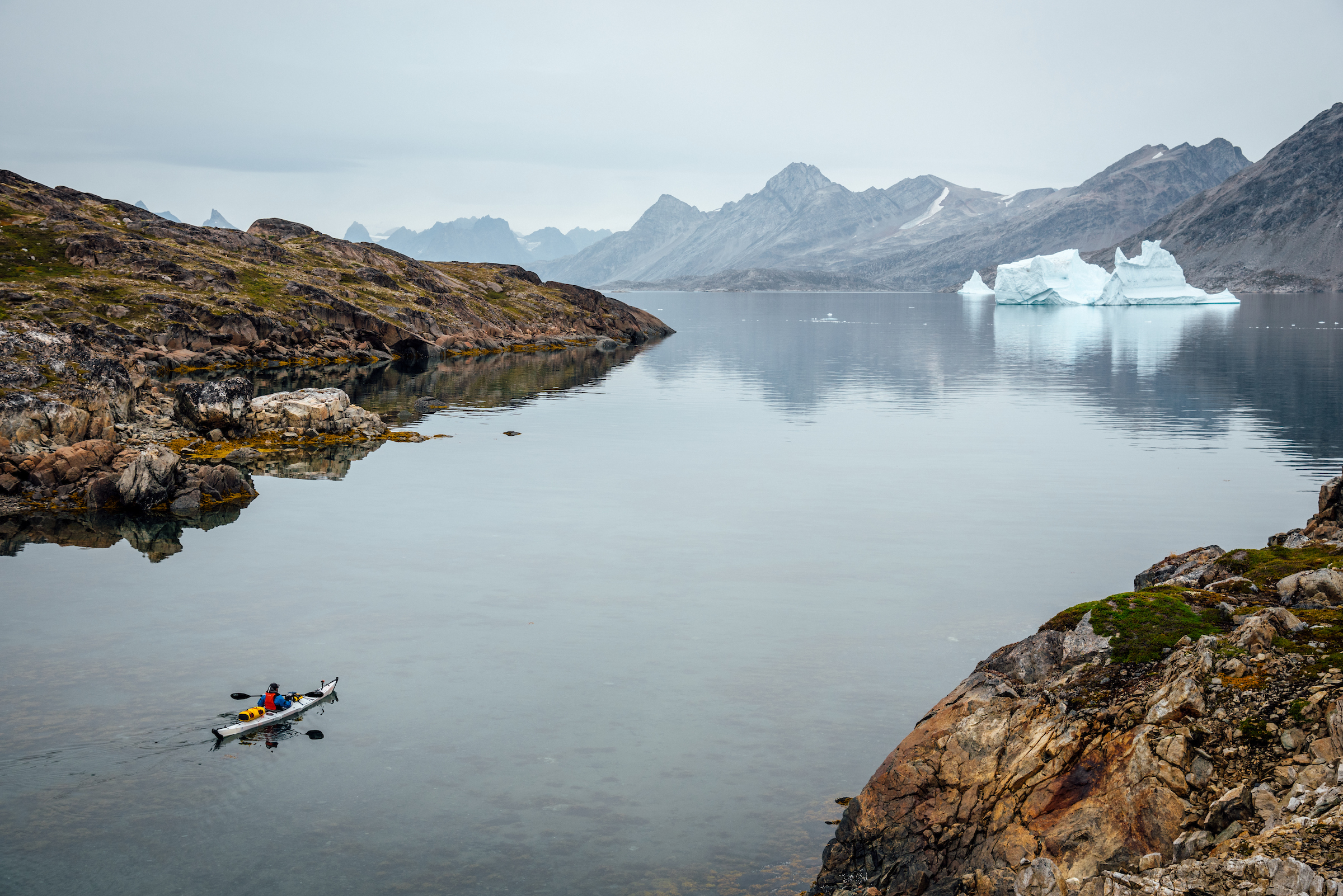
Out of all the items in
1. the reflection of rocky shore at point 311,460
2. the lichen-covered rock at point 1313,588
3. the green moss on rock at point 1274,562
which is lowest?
the reflection of rocky shore at point 311,460

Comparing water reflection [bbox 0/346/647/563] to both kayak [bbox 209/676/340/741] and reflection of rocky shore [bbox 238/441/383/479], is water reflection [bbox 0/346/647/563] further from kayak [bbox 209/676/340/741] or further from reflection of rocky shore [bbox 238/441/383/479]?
kayak [bbox 209/676/340/741]

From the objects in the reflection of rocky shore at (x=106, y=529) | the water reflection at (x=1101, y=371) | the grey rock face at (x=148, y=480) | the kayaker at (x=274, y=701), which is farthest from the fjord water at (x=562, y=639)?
the water reflection at (x=1101, y=371)

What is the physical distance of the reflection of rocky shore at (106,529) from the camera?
4003 centimetres

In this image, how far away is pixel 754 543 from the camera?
3931cm

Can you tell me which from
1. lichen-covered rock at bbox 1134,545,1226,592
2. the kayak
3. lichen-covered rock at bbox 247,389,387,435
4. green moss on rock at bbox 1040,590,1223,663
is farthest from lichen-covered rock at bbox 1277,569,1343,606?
lichen-covered rock at bbox 247,389,387,435

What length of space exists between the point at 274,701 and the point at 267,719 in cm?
46

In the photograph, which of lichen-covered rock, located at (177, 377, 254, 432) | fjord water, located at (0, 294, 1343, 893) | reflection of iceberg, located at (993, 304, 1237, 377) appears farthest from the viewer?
Result: reflection of iceberg, located at (993, 304, 1237, 377)

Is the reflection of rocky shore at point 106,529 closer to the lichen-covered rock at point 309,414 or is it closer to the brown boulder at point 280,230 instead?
the lichen-covered rock at point 309,414

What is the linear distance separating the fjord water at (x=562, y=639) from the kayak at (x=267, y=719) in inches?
13.7

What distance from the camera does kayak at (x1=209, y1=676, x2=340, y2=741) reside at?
22.7 metres

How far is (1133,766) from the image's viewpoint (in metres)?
14.5

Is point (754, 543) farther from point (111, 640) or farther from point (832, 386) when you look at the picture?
point (832, 386)

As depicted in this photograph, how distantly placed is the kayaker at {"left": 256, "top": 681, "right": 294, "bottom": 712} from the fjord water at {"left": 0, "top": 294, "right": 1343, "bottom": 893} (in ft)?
2.79

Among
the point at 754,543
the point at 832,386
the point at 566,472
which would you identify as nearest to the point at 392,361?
the point at 832,386
